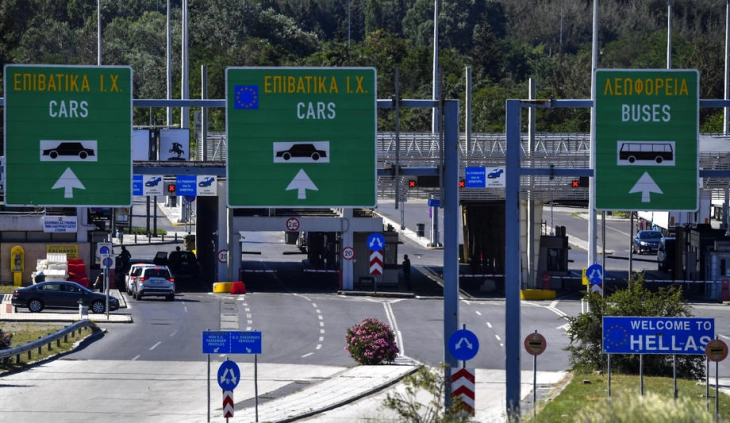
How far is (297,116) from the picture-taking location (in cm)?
2072

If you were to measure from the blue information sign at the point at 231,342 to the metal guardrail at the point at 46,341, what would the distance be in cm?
989

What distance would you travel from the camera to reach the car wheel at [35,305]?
44656mm

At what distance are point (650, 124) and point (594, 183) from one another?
1.40 metres

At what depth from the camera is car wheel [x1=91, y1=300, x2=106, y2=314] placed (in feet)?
147

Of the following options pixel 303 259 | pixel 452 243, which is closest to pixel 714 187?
pixel 303 259

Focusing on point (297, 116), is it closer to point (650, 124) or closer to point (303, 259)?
point (650, 124)

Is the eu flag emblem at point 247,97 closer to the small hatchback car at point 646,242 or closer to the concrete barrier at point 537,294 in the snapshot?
the concrete barrier at point 537,294

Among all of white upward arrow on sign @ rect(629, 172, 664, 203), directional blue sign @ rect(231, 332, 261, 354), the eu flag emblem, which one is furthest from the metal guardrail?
white upward arrow on sign @ rect(629, 172, 664, 203)

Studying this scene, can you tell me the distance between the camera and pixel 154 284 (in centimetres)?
4931

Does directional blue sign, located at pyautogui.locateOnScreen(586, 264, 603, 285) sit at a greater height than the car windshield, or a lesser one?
greater

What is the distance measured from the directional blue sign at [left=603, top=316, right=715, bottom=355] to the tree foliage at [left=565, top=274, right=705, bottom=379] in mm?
6119

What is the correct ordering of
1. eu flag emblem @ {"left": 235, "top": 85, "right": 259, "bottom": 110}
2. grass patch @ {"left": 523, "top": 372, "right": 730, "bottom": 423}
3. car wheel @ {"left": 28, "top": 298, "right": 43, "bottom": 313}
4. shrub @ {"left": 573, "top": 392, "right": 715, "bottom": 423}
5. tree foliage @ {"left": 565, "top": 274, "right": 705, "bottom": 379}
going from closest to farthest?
shrub @ {"left": 573, "top": 392, "right": 715, "bottom": 423}, grass patch @ {"left": 523, "top": 372, "right": 730, "bottom": 423}, eu flag emblem @ {"left": 235, "top": 85, "right": 259, "bottom": 110}, tree foliage @ {"left": 565, "top": 274, "right": 705, "bottom": 379}, car wheel @ {"left": 28, "top": 298, "right": 43, "bottom": 313}

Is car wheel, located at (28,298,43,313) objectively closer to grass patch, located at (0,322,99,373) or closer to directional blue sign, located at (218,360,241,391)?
grass patch, located at (0,322,99,373)

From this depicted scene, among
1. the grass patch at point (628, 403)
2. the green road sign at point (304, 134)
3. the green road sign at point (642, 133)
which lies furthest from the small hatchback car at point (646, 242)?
the green road sign at point (304, 134)
